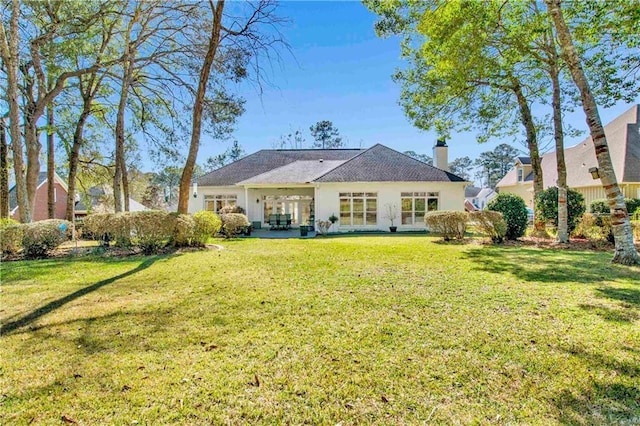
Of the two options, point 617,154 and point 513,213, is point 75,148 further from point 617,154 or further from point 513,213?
point 617,154

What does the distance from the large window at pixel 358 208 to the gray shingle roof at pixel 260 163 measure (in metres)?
7.19

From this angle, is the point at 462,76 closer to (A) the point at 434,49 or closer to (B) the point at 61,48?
(A) the point at 434,49

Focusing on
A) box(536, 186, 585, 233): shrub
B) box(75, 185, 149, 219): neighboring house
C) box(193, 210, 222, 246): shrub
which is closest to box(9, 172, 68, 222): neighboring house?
box(75, 185, 149, 219): neighboring house

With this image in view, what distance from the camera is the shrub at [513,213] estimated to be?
11.9m

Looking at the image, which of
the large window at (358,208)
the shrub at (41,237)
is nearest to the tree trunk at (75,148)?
the shrub at (41,237)

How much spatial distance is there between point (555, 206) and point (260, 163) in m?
18.9

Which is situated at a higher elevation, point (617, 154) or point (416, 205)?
point (617, 154)

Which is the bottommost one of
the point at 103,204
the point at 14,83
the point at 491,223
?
the point at 491,223

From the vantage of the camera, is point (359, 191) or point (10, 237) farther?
point (359, 191)

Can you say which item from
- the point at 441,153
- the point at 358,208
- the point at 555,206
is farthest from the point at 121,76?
the point at 555,206

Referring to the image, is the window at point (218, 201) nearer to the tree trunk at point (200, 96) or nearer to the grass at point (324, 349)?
the tree trunk at point (200, 96)

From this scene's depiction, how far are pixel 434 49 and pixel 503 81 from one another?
5250mm

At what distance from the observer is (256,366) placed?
3051 mm

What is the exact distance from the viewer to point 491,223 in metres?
11.5
